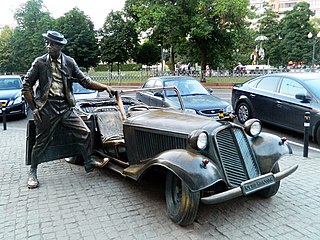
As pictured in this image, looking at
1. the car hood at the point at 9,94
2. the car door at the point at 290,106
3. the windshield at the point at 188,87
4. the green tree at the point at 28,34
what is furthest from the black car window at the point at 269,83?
the green tree at the point at 28,34

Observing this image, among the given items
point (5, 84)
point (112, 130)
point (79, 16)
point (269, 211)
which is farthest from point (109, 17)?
point (269, 211)

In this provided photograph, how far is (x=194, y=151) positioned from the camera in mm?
3576

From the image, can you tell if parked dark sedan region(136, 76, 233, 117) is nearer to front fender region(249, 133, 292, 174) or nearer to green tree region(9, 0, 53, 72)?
front fender region(249, 133, 292, 174)

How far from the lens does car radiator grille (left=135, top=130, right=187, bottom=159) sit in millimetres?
3814

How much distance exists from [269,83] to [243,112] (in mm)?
1317

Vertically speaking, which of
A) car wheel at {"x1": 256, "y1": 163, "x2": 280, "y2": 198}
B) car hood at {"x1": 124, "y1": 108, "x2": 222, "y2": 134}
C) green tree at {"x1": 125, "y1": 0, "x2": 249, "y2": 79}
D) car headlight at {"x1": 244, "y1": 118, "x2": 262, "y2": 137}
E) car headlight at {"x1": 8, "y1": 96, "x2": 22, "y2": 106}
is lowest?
car wheel at {"x1": 256, "y1": 163, "x2": 280, "y2": 198}

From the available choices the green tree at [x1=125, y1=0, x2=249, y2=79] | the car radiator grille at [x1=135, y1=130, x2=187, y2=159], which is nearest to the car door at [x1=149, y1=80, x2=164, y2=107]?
the car radiator grille at [x1=135, y1=130, x2=187, y2=159]

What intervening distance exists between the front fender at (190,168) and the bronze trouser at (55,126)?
184 cm

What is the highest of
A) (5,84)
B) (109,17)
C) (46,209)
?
(109,17)

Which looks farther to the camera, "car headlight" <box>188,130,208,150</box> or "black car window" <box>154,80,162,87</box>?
"black car window" <box>154,80,162,87</box>

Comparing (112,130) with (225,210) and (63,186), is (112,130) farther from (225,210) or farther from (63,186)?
(225,210)

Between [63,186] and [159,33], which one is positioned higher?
[159,33]

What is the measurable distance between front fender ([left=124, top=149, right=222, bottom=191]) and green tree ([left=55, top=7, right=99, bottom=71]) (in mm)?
32097

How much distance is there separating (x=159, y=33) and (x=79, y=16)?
14718 millimetres
